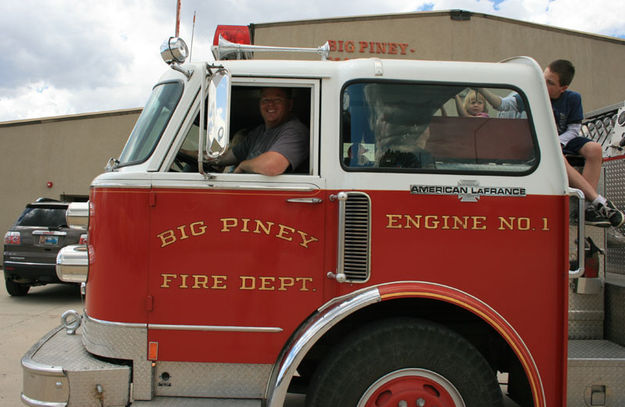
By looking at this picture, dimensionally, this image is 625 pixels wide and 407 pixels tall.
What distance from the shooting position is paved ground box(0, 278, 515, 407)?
13.3 ft

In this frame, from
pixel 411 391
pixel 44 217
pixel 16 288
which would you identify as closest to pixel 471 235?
pixel 411 391

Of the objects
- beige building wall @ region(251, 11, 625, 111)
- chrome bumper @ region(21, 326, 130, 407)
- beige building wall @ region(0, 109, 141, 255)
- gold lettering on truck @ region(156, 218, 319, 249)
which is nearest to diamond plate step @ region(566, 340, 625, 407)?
gold lettering on truck @ region(156, 218, 319, 249)

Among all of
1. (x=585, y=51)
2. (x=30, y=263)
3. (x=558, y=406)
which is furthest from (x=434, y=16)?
(x=558, y=406)

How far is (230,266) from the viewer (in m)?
2.49

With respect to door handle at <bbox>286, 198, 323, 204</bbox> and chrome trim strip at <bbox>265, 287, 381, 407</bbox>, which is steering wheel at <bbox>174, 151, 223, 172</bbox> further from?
chrome trim strip at <bbox>265, 287, 381, 407</bbox>

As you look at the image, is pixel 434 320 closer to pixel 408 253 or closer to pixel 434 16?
pixel 408 253

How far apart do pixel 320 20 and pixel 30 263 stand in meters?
10.1

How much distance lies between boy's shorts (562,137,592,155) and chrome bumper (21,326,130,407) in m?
3.17

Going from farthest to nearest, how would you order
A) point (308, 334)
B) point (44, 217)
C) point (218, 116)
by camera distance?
point (44, 217) → point (308, 334) → point (218, 116)

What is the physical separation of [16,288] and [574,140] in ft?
30.8

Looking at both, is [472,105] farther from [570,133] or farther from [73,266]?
[73,266]

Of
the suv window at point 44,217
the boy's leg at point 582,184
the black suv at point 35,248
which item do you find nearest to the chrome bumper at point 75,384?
the boy's leg at point 582,184

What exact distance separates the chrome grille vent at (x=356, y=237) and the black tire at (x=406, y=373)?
356 mm

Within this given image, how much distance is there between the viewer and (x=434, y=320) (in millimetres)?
2785
